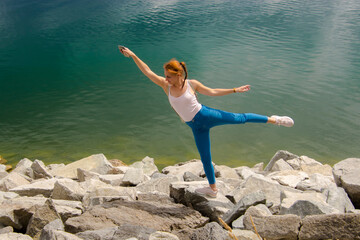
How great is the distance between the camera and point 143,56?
23.8 m

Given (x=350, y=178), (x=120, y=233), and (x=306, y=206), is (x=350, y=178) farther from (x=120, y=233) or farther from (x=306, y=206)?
(x=120, y=233)

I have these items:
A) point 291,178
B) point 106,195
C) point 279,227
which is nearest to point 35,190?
point 106,195

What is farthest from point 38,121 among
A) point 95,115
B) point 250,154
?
point 250,154

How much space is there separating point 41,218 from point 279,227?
3068 mm

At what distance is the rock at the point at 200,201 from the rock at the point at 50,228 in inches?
71.9

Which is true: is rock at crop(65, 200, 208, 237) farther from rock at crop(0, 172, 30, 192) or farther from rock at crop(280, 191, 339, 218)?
rock at crop(0, 172, 30, 192)

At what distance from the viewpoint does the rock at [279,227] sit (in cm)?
370

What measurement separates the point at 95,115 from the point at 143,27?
65.3 feet

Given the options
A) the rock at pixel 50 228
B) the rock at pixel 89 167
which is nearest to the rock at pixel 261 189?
the rock at pixel 50 228

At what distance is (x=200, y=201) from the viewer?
506cm

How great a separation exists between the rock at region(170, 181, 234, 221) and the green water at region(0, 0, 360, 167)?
5.42m

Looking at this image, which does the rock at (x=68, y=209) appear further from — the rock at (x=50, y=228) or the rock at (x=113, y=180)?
the rock at (x=113, y=180)

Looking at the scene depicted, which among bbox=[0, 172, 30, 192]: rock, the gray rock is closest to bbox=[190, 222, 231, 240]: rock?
the gray rock

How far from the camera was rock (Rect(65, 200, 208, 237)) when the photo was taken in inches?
173
